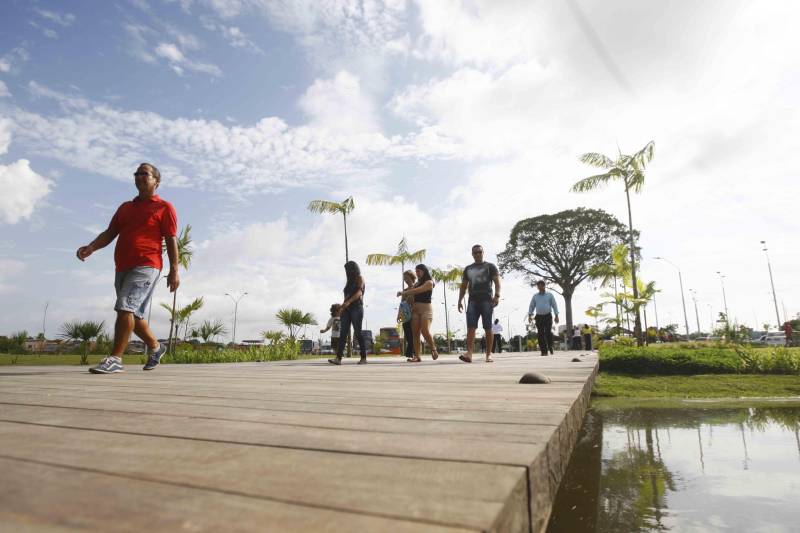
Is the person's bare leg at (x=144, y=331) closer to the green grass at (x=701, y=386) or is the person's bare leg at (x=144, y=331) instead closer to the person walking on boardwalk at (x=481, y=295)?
the person walking on boardwalk at (x=481, y=295)

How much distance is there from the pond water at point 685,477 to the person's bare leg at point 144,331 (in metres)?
4.12

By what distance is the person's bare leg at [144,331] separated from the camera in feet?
15.5

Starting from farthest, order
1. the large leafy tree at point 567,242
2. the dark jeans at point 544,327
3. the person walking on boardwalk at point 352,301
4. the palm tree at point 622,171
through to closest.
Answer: the large leafy tree at point 567,242 → the palm tree at point 622,171 → the dark jeans at point 544,327 → the person walking on boardwalk at point 352,301

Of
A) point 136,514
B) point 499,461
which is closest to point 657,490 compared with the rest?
point 499,461

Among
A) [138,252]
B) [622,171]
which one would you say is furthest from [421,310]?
[622,171]

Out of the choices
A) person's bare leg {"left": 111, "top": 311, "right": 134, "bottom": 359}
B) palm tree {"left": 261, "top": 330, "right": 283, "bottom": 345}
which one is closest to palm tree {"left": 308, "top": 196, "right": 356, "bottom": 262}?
palm tree {"left": 261, "top": 330, "right": 283, "bottom": 345}

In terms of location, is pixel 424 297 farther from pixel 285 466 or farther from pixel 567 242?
pixel 567 242

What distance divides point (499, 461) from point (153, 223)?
15.1 ft

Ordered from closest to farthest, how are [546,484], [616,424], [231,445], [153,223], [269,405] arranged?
[546,484] → [231,445] → [269,405] → [153,223] → [616,424]

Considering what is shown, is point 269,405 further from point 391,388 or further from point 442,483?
point 442,483

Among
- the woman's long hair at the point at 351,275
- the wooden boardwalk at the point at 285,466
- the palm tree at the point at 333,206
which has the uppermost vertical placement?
the palm tree at the point at 333,206

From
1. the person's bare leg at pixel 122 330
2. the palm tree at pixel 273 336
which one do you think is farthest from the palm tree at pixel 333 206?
the person's bare leg at pixel 122 330

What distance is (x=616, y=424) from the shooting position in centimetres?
692

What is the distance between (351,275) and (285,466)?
264 inches
